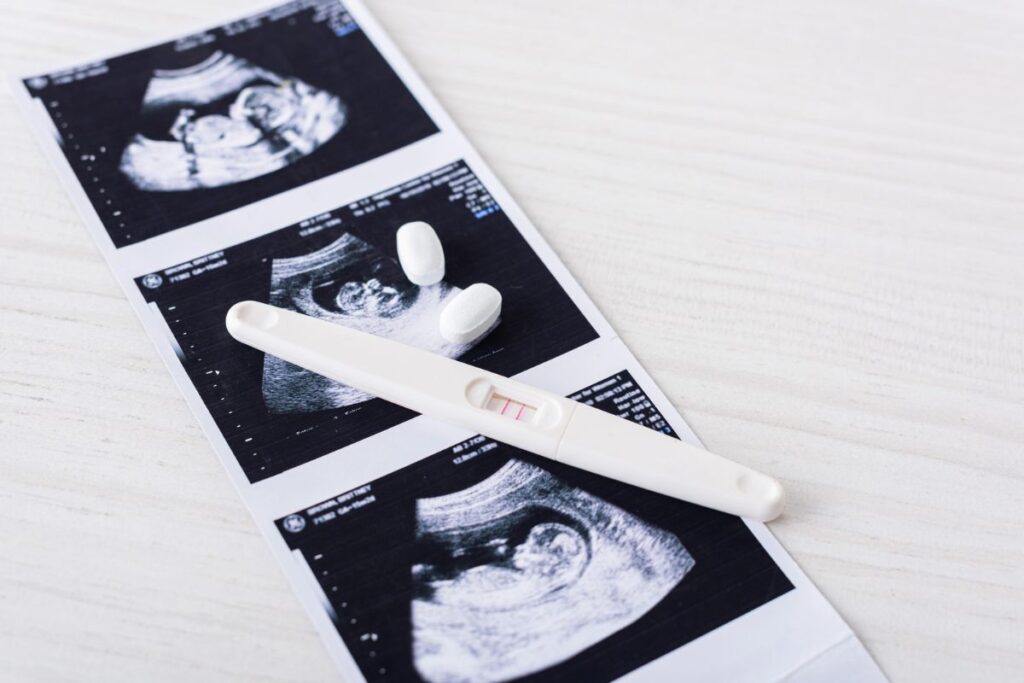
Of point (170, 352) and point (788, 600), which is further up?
point (170, 352)

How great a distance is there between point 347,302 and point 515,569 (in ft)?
0.60

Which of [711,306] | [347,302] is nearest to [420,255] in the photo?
[347,302]

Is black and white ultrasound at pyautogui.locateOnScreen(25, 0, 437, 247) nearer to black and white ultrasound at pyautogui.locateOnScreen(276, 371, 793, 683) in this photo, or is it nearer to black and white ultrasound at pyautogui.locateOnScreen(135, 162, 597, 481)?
black and white ultrasound at pyautogui.locateOnScreen(135, 162, 597, 481)

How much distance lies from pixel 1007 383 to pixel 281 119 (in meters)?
0.46

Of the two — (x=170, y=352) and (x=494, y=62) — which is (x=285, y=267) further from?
(x=494, y=62)

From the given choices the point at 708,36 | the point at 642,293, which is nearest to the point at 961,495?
the point at 642,293

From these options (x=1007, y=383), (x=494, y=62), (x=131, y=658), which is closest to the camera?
(x=131, y=658)

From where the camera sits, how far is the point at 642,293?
618 mm

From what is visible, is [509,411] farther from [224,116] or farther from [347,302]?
[224,116]

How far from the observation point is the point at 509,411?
1.78ft

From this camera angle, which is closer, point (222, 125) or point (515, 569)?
point (515, 569)

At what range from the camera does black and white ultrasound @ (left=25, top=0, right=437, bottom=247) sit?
2.10 feet

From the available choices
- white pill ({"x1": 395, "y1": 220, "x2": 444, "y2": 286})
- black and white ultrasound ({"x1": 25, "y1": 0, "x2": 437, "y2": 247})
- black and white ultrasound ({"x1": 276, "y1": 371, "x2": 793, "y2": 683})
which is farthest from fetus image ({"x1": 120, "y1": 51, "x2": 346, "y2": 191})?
black and white ultrasound ({"x1": 276, "y1": 371, "x2": 793, "y2": 683})

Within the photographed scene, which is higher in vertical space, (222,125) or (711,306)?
(222,125)
